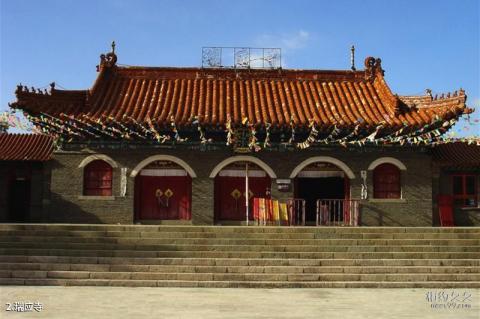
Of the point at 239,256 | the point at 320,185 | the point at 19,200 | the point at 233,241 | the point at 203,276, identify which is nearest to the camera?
the point at 203,276

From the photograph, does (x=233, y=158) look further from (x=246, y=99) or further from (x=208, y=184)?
(x=246, y=99)

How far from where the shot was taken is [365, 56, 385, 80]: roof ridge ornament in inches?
784

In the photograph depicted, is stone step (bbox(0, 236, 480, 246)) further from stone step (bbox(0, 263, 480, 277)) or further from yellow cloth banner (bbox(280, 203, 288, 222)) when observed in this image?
yellow cloth banner (bbox(280, 203, 288, 222))

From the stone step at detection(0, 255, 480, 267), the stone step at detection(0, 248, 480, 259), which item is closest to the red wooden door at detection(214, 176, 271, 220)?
the stone step at detection(0, 248, 480, 259)

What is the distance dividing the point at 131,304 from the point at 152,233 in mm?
4011

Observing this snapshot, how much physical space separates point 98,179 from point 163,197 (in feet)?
7.41

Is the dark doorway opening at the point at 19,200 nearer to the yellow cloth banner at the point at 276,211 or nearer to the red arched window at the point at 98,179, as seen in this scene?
the red arched window at the point at 98,179

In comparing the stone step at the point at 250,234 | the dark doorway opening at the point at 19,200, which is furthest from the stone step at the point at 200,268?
the dark doorway opening at the point at 19,200

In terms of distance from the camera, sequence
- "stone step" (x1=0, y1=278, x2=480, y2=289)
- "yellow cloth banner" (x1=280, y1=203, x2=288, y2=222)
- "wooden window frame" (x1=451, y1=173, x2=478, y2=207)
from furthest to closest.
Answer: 1. "wooden window frame" (x1=451, y1=173, x2=478, y2=207)
2. "yellow cloth banner" (x1=280, y1=203, x2=288, y2=222)
3. "stone step" (x1=0, y1=278, x2=480, y2=289)

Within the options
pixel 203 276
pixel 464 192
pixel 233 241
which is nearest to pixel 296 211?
pixel 233 241

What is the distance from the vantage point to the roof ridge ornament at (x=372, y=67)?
65.4 feet

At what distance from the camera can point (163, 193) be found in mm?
17922

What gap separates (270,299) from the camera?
1030 cm

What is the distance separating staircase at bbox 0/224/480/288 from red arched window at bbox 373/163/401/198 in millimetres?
3813
